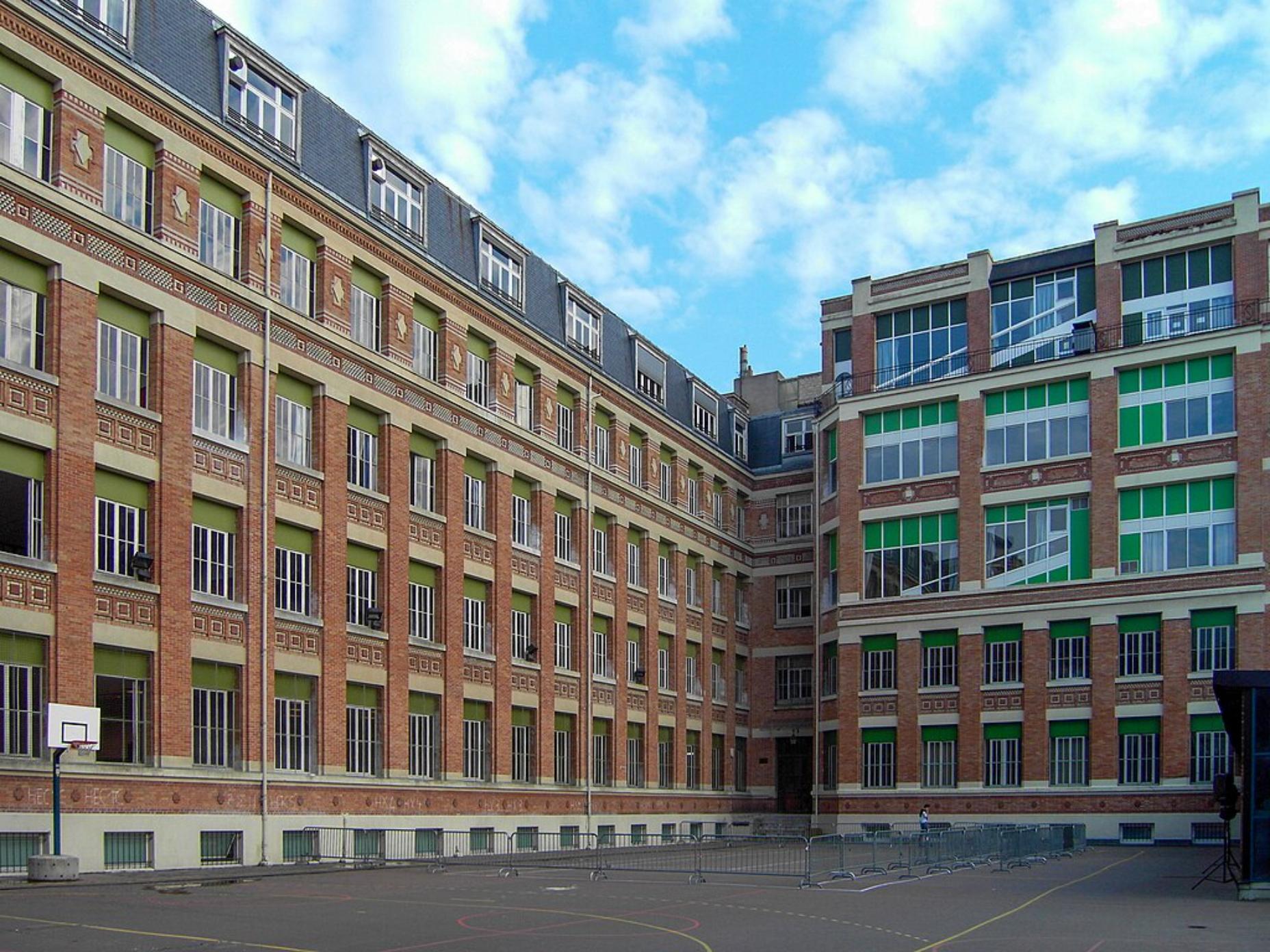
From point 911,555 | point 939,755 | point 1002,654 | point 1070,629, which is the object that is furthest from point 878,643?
point 1070,629

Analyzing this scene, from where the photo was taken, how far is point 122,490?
3014cm

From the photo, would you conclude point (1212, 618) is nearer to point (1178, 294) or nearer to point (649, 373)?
point (1178, 294)

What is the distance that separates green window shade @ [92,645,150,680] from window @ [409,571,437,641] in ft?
32.6

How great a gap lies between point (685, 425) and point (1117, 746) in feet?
66.1

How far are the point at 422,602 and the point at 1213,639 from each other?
2755cm

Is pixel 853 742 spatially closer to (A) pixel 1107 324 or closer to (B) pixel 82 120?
(A) pixel 1107 324

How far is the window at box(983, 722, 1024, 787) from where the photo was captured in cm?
5334

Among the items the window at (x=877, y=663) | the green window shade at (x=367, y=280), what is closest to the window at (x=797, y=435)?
the window at (x=877, y=663)

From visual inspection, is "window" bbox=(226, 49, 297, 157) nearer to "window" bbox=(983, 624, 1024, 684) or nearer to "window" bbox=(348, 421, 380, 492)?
"window" bbox=(348, 421, 380, 492)

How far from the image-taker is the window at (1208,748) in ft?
161

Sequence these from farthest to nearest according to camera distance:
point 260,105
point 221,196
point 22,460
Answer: point 260,105 < point 221,196 < point 22,460

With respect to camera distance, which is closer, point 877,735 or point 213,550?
point 213,550

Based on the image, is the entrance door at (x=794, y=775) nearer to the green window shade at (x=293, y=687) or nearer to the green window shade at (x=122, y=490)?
the green window shade at (x=293, y=687)

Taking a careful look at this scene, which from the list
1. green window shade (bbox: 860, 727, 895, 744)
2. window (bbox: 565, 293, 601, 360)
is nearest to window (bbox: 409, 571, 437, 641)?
window (bbox: 565, 293, 601, 360)
